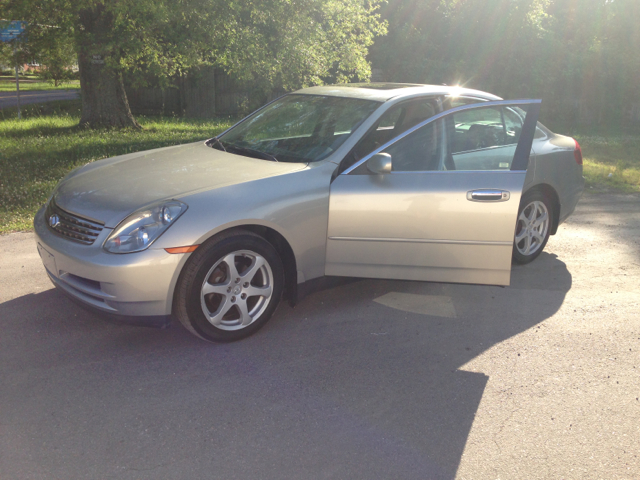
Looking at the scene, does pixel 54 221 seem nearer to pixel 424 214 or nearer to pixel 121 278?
pixel 121 278

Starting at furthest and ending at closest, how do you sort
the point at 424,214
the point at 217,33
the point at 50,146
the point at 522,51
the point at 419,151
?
1. the point at 522,51
2. the point at 217,33
3. the point at 50,146
4. the point at 419,151
5. the point at 424,214

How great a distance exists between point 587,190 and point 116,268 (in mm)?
8237

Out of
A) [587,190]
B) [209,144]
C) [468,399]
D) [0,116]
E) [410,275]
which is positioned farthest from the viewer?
[0,116]

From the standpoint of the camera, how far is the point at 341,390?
11.8 ft

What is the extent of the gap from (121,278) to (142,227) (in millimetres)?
335

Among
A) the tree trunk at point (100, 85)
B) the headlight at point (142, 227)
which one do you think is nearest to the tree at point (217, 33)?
the tree trunk at point (100, 85)

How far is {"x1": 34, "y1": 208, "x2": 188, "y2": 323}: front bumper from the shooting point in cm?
366

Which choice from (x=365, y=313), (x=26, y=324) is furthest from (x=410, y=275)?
(x=26, y=324)

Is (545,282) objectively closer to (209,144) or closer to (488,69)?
(209,144)

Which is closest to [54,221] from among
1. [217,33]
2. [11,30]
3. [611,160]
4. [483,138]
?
[483,138]

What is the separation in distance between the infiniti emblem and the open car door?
6.10ft

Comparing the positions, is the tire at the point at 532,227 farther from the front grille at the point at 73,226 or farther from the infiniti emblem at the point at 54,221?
the infiniti emblem at the point at 54,221

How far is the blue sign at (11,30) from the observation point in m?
11.2

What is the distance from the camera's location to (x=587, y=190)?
9742 mm
